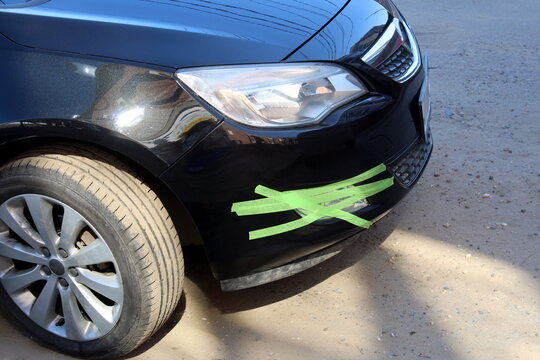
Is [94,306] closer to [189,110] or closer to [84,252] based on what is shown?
[84,252]

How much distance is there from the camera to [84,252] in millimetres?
2297

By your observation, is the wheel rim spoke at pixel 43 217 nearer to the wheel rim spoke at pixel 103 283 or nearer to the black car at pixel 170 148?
→ the black car at pixel 170 148

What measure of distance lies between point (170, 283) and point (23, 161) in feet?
2.14

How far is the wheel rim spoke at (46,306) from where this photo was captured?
2.45 m

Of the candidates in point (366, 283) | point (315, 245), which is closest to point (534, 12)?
point (366, 283)

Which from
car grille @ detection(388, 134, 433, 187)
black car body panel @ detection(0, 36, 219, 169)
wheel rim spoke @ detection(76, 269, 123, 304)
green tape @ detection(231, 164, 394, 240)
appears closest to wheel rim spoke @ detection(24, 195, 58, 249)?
wheel rim spoke @ detection(76, 269, 123, 304)

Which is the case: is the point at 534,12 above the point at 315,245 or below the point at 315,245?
below

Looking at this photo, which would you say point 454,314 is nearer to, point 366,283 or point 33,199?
point 366,283

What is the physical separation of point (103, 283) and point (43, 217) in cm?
31

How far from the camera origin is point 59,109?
214 centimetres

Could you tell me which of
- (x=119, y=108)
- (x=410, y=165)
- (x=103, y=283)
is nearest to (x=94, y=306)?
(x=103, y=283)

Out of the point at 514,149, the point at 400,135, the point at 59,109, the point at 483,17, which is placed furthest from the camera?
the point at 483,17

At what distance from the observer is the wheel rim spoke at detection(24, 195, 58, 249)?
229 cm

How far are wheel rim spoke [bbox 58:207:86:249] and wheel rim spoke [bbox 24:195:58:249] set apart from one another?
0.15 feet
